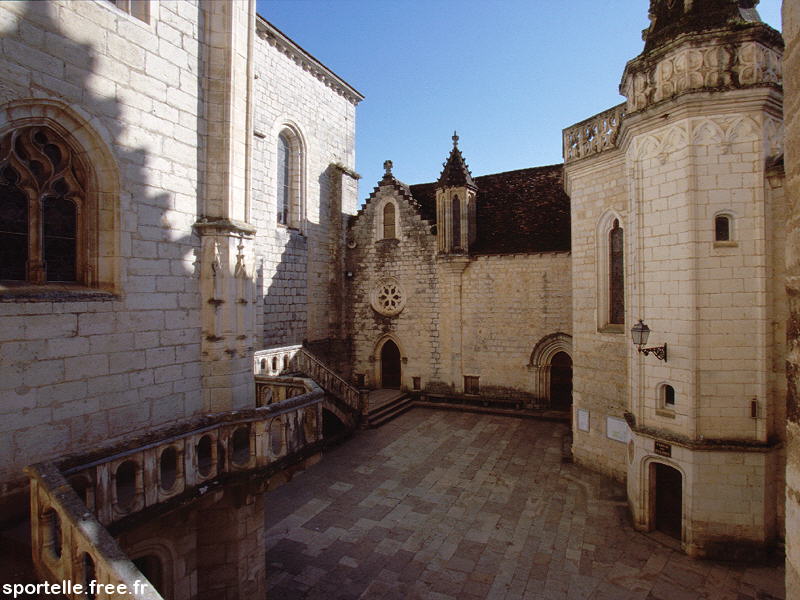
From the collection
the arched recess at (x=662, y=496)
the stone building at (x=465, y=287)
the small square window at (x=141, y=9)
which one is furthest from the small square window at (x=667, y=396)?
the small square window at (x=141, y=9)

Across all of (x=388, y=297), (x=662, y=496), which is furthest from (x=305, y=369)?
(x=662, y=496)

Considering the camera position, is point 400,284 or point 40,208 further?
point 400,284

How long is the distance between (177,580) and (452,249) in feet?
46.5

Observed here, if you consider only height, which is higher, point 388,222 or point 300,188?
point 300,188

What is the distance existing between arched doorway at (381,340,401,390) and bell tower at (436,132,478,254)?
4.87 metres

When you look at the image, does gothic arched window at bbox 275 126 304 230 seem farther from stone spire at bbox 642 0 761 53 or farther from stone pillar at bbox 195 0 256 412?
stone spire at bbox 642 0 761 53

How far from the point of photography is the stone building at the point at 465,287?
16.5m

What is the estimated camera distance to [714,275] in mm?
7863

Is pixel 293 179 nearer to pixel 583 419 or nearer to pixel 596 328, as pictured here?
pixel 596 328

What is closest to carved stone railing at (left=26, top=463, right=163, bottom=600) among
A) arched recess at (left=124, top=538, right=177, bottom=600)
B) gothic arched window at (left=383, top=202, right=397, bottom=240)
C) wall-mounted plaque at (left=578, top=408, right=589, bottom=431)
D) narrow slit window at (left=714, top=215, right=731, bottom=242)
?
arched recess at (left=124, top=538, right=177, bottom=600)

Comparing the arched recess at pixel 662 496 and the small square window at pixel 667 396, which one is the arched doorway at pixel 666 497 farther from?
the small square window at pixel 667 396

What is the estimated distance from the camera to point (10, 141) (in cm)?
423

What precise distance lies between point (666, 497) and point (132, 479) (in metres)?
9.59

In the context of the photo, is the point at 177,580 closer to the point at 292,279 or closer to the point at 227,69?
the point at 227,69
